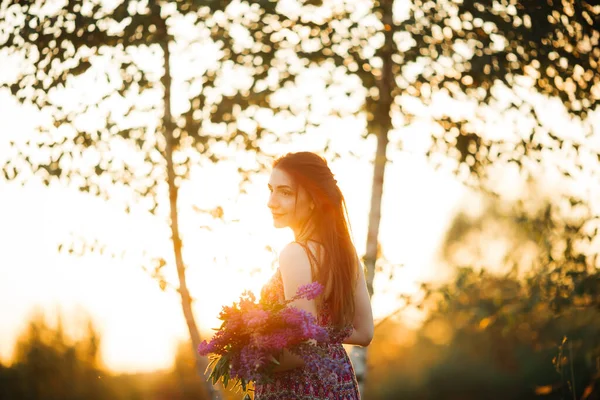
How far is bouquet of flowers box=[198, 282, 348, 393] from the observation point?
3166 mm

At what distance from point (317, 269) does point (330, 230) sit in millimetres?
239

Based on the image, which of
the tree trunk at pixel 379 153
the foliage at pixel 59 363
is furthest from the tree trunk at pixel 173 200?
the foliage at pixel 59 363

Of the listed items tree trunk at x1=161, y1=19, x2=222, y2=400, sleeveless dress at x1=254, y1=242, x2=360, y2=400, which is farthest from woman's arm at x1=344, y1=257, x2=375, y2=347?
tree trunk at x1=161, y1=19, x2=222, y2=400

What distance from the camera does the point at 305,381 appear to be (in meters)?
3.58

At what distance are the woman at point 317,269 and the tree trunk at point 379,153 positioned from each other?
3.14m

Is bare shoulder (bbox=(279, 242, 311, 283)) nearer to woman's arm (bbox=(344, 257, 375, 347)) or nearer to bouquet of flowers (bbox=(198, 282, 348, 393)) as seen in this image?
bouquet of flowers (bbox=(198, 282, 348, 393))

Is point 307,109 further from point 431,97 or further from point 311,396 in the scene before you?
point 311,396

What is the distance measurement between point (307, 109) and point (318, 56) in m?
0.51

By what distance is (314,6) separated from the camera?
6.81 m

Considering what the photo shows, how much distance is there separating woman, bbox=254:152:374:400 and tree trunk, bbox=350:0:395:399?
3.14m

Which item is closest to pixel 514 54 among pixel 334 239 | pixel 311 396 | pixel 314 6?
pixel 314 6

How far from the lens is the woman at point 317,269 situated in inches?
137

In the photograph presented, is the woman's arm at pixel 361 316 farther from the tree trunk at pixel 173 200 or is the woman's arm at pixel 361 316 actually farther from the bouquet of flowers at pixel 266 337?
the tree trunk at pixel 173 200

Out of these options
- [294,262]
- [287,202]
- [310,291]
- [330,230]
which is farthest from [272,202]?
[310,291]
